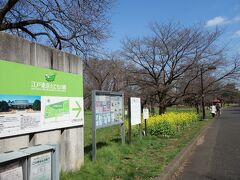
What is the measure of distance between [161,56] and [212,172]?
67.9 ft

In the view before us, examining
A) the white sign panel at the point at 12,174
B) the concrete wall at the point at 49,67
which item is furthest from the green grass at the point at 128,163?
the white sign panel at the point at 12,174

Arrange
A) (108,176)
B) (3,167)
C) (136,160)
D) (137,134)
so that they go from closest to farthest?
(3,167)
(108,176)
(136,160)
(137,134)

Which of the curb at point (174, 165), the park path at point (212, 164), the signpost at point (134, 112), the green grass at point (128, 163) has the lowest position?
the park path at point (212, 164)

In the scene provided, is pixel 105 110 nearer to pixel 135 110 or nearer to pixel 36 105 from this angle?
pixel 135 110

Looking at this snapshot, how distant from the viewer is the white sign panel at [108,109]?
8703mm

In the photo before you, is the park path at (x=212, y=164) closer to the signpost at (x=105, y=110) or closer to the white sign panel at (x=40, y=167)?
the signpost at (x=105, y=110)

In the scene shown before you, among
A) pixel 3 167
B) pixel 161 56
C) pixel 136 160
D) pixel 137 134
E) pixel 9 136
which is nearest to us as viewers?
pixel 3 167

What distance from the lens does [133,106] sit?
39.1 ft

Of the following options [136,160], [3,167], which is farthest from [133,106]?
[3,167]

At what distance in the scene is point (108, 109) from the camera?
9.43 metres

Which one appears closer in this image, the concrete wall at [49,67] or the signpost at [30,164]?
the signpost at [30,164]

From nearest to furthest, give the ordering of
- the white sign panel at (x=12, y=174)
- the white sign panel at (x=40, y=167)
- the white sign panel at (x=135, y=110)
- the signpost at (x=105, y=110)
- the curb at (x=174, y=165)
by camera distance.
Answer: the white sign panel at (x=12, y=174), the white sign panel at (x=40, y=167), the curb at (x=174, y=165), the signpost at (x=105, y=110), the white sign panel at (x=135, y=110)

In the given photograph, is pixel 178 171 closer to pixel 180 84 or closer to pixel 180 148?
pixel 180 148

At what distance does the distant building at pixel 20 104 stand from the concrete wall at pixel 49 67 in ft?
1.58
